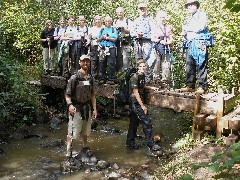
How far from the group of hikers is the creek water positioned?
50 cm

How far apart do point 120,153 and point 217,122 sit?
2.55 m

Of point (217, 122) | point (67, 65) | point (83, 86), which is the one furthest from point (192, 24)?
point (67, 65)

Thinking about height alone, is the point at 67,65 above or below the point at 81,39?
below

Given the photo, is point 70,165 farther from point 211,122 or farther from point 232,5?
point 232,5

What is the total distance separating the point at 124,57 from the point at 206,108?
2.95 m

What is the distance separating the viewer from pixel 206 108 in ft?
26.5

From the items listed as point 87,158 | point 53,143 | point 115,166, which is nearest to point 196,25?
point 115,166

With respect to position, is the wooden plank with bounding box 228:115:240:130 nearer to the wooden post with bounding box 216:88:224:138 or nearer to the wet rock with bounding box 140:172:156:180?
the wooden post with bounding box 216:88:224:138

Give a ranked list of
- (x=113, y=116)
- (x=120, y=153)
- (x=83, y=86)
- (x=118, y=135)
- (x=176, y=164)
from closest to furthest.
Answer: (x=176, y=164) → (x=83, y=86) → (x=120, y=153) → (x=118, y=135) → (x=113, y=116)

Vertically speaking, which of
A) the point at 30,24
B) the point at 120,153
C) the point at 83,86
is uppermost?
the point at 30,24

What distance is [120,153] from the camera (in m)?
8.78

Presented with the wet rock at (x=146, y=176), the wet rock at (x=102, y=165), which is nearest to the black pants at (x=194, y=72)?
the wet rock at (x=146, y=176)

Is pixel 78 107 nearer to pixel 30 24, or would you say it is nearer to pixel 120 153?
pixel 120 153

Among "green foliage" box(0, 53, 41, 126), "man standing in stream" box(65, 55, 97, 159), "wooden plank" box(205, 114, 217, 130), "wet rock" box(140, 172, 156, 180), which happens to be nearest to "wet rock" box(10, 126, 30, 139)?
"green foliage" box(0, 53, 41, 126)
